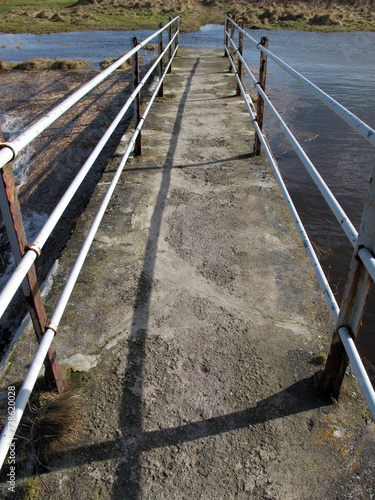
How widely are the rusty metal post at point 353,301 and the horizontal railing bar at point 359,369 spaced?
0.04 metres

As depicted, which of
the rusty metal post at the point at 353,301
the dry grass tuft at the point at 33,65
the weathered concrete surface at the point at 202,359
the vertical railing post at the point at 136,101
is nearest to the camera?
the rusty metal post at the point at 353,301

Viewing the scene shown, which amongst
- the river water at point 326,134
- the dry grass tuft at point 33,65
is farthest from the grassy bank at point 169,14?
the dry grass tuft at point 33,65

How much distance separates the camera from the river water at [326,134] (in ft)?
13.0

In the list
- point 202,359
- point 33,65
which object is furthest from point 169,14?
point 202,359

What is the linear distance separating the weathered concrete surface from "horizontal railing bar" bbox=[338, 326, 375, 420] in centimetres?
44

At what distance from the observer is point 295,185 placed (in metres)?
5.27

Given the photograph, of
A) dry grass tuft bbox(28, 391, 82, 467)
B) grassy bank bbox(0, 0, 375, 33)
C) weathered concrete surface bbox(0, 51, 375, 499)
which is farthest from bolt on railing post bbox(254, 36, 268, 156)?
grassy bank bbox(0, 0, 375, 33)

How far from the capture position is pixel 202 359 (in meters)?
2.01

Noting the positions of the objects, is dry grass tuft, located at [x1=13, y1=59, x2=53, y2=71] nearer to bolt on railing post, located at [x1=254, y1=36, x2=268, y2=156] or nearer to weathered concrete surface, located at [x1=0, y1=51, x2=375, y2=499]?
bolt on railing post, located at [x1=254, y1=36, x2=268, y2=156]

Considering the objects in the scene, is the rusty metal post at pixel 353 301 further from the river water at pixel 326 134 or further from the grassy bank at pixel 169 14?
the grassy bank at pixel 169 14

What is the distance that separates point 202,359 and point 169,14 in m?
36.1

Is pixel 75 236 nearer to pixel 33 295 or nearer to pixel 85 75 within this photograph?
pixel 33 295

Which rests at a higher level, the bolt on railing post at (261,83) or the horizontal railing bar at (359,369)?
the bolt on railing post at (261,83)

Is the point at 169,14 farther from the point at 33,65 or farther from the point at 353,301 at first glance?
the point at 353,301
